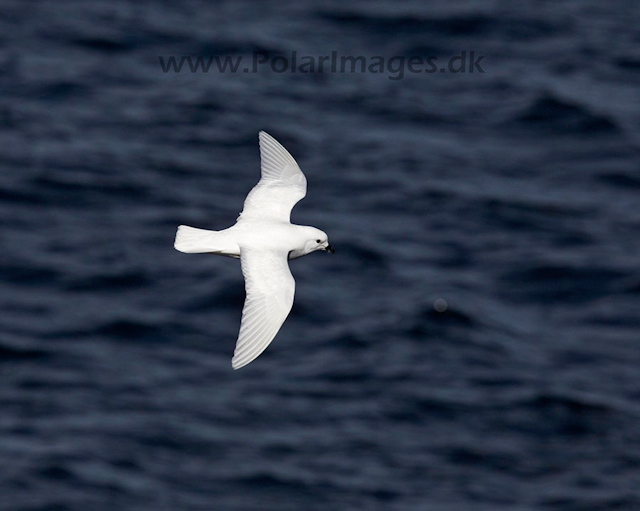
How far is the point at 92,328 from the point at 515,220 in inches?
376

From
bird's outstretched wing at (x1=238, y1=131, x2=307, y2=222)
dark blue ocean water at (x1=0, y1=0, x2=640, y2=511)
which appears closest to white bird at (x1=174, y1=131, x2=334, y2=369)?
bird's outstretched wing at (x1=238, y1=131, x2=307, y2=222)

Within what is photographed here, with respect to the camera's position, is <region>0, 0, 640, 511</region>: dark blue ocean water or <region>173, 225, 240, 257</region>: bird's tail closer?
<region>173, 225, 240, 257</region>: bird's tail

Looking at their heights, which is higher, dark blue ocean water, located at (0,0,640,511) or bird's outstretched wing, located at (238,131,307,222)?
dark blue ocean water, located at (0,0,640,511)

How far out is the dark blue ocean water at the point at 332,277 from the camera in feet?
75.8

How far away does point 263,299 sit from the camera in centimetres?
970

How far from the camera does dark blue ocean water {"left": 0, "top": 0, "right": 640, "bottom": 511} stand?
2311 cm

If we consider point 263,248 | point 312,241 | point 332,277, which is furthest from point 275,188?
point 332,277

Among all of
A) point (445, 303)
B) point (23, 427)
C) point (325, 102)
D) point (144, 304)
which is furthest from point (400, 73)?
point (23, 427)

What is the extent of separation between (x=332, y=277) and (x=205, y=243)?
16.1m

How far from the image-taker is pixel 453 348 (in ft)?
83.0

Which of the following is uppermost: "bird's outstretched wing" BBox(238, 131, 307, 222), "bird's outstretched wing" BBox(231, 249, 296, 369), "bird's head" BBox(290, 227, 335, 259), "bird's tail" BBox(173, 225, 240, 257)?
"bird's outstretched wing" BBox(238, 131, 307, 222)

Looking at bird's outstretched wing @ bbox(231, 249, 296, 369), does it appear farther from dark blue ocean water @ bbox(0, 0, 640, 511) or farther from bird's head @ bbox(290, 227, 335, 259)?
dark blue ocean water @ bbox(0, 0, 640, 511)

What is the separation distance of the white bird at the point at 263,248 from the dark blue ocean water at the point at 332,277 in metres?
11.8

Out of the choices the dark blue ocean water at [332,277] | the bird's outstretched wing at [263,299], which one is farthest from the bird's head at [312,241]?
the dark blue ocean water at [332,277]
